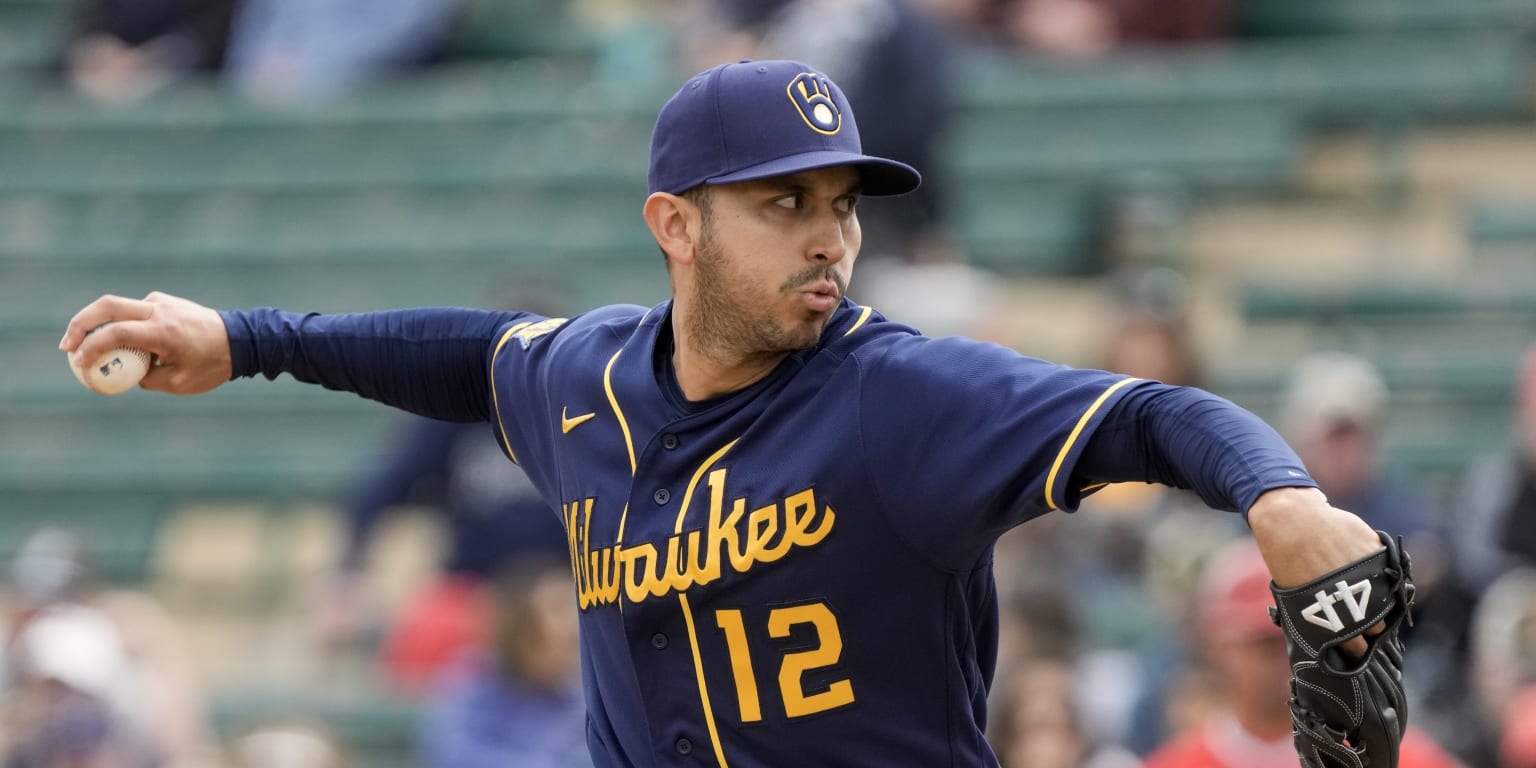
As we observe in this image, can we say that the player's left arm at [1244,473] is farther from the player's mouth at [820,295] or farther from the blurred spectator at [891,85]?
the blurred spectator at [891,85]

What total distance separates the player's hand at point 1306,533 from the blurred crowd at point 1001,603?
7.03ft

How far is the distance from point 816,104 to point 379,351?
895 mm

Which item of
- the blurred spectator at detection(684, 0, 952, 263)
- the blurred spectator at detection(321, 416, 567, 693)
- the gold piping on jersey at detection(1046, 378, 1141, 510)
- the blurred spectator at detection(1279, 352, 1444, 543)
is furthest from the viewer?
the blurred spectator at detection(684, 0, 952, 263)

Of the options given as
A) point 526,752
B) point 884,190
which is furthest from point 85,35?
point 884,190

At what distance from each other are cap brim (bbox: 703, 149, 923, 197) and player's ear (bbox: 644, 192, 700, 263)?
0.26 ft

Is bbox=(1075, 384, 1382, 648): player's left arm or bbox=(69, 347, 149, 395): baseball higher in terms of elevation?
bbox=(69, 347, 149, 395): baseball

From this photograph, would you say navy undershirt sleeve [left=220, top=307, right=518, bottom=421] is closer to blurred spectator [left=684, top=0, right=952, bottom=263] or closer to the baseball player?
the baseball player

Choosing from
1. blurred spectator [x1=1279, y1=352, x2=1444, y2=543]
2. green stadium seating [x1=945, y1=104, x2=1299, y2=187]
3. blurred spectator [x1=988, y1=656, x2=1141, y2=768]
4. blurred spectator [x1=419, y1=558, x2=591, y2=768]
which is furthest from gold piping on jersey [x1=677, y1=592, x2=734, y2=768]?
green stadium seating [x1=945, y1=104, x2=1299, y2=187]

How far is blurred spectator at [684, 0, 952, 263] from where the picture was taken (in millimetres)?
7051

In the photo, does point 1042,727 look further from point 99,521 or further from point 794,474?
point 99,521

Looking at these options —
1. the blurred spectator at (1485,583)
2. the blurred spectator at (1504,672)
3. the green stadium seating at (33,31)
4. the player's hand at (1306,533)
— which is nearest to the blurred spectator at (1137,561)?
the blurred spectator at (1485,583)

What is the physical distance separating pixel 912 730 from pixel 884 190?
0.73 m

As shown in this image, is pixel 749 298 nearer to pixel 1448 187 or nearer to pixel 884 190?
pixel 884 190

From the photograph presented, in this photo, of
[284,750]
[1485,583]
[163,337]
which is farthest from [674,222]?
[1485,583]
